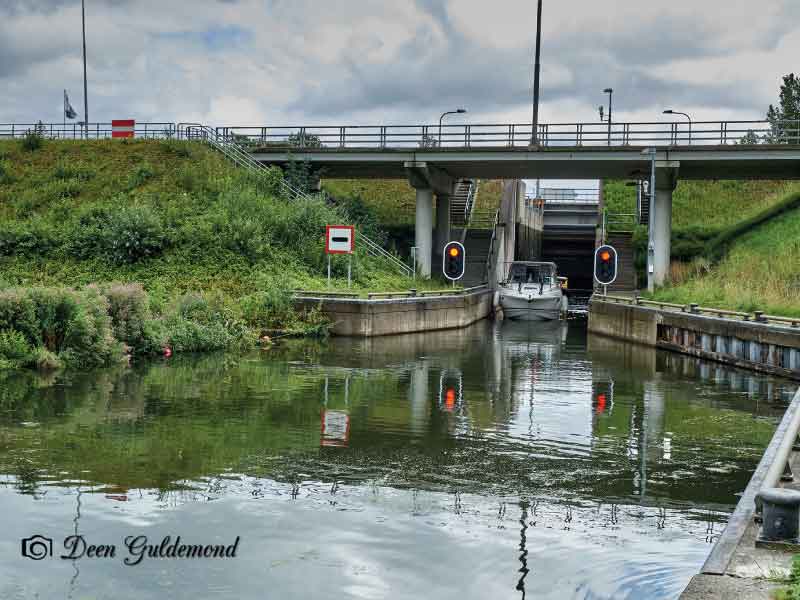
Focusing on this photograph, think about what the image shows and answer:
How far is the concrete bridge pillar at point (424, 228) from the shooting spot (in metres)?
44.8

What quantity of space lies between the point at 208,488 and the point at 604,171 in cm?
3726

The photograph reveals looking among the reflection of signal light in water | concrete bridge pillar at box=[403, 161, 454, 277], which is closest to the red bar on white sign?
concrete bridge pillar at box=[403, 161, 454, 277]

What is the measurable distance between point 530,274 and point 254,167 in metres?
14.0

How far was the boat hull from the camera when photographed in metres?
43.3

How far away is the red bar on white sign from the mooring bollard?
48.7m

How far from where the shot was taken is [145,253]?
1451 inches

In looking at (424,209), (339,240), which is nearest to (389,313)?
(339,240)

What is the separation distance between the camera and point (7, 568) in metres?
8.43

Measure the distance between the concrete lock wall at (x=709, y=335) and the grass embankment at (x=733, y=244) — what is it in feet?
4.92

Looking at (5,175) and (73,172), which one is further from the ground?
(73,172)

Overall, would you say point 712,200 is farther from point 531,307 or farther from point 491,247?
point 531,307

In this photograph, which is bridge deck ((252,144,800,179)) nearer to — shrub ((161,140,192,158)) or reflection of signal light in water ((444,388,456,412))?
shrub ((161,140,192,158))

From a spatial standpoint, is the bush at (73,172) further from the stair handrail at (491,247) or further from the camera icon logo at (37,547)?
the camera icon logo at (37,547)

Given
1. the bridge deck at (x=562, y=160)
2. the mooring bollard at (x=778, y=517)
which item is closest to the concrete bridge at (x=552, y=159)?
the bridge deck at (x=562, y=160)
